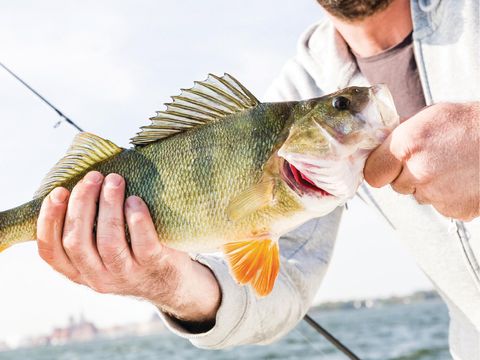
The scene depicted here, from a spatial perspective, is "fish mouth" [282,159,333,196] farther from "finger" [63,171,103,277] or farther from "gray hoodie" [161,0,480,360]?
"gray hoodie" [161,0,480,360]

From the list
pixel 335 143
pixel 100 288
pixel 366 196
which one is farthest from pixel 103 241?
pixel 366 196

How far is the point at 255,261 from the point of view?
2.28m

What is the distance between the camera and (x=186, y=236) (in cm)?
223

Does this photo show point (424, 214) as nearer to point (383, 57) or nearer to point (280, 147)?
point (383, 57)

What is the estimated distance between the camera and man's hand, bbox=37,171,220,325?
2268 millimetres

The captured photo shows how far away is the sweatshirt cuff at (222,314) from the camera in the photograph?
2809 mm

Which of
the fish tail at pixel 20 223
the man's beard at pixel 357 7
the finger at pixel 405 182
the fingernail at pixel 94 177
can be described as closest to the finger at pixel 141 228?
the fingernail at pixel 94 177

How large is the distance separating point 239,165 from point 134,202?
0.40 m

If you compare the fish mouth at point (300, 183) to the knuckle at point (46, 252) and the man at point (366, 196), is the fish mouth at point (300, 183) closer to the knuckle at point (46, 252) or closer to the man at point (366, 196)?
the man at point (366, 196)

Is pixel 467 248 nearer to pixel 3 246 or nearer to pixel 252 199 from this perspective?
pixel 252 199

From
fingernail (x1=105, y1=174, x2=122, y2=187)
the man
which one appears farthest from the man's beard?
fingernail (x1=105, y1=174, x2=122, y2=187)

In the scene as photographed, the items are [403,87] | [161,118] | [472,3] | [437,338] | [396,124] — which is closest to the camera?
[396,124]

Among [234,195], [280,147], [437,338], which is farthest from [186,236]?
[437,338]

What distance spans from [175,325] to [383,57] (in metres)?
Answer: 1.83
